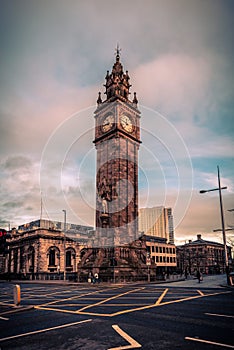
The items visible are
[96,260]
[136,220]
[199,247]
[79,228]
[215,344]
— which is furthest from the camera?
[199,247]

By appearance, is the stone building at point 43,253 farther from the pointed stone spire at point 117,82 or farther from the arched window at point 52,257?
the pointed stone spire at point 117,82

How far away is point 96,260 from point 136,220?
10270 mm

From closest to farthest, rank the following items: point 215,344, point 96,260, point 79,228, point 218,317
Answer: point 215,344 → point 218,317 → point 96,260 → point 79,228

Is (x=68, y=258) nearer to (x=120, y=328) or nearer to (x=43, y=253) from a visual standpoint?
(x=43, y=253)

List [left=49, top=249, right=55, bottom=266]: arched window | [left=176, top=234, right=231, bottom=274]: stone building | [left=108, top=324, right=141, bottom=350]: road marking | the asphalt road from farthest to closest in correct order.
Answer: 1. [left=176, top=234, right=231, bottom=274]: stone building
2. [left=49, top=249, right=55, bottom=266]: arched window
3. the asphalt road
4. [left=108, top=324, right=141, bottom=350]: road marking

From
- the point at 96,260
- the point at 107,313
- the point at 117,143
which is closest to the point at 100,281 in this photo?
the point at 96,260

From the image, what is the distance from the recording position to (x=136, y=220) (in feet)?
157

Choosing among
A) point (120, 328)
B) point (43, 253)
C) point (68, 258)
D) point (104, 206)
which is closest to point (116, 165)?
point (104, 206)

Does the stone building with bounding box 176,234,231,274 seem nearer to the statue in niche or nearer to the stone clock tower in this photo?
the stone clock tower

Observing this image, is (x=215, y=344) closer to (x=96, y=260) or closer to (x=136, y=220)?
(x=96, y=260)

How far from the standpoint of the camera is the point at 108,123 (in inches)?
2041

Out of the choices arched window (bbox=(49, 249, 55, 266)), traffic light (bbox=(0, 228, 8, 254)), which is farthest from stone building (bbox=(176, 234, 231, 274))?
traffic light (bbox=(0, 228, 8, 254))

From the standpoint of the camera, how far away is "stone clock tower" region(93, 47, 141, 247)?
4550 cm

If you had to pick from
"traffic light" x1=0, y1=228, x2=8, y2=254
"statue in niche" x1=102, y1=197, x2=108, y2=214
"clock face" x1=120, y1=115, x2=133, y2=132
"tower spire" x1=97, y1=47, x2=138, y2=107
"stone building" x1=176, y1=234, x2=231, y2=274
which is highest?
"tower spire" x1=97, y1=47, x2=138, y2=107
